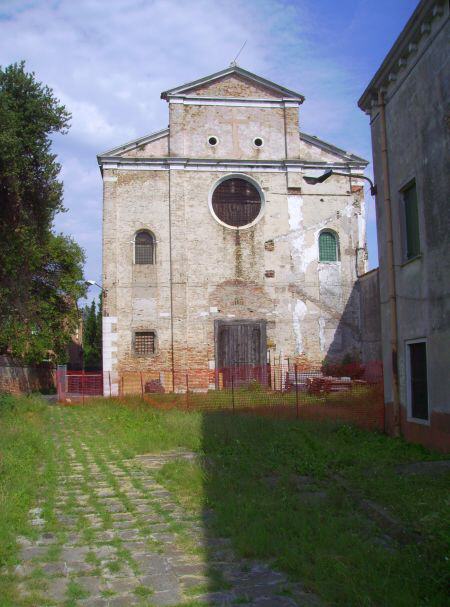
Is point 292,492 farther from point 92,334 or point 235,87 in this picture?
point 92,334

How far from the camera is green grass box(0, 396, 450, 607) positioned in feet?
15.1

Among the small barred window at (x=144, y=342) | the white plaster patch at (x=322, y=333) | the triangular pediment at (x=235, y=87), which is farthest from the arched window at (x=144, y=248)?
the white plaster patch at (x=322, y=333)

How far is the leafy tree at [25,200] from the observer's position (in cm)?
1667

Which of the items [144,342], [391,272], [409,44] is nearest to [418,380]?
[391,272]

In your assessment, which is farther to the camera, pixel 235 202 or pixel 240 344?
pixel 235 202

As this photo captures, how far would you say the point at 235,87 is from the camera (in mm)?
23781

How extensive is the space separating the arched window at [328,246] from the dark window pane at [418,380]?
1315 cm

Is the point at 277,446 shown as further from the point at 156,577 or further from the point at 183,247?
the point at 183,247

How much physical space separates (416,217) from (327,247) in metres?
13.1

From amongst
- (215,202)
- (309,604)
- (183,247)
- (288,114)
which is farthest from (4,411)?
(288,114)

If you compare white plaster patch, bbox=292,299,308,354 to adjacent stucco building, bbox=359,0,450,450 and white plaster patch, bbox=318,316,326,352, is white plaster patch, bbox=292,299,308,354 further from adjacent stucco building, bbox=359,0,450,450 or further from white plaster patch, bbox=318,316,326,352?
adjacent stucco building, bbox=359,0,450,450

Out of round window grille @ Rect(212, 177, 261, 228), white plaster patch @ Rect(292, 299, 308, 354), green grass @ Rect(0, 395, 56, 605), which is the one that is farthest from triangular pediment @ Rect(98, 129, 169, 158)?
green grass @ Rect(0, 395, 56, 605)

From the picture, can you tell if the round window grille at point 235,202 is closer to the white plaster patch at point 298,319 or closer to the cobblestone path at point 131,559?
the white plaster patch at point 298,319

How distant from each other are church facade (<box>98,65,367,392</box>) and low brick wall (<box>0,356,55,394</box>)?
3381mm
